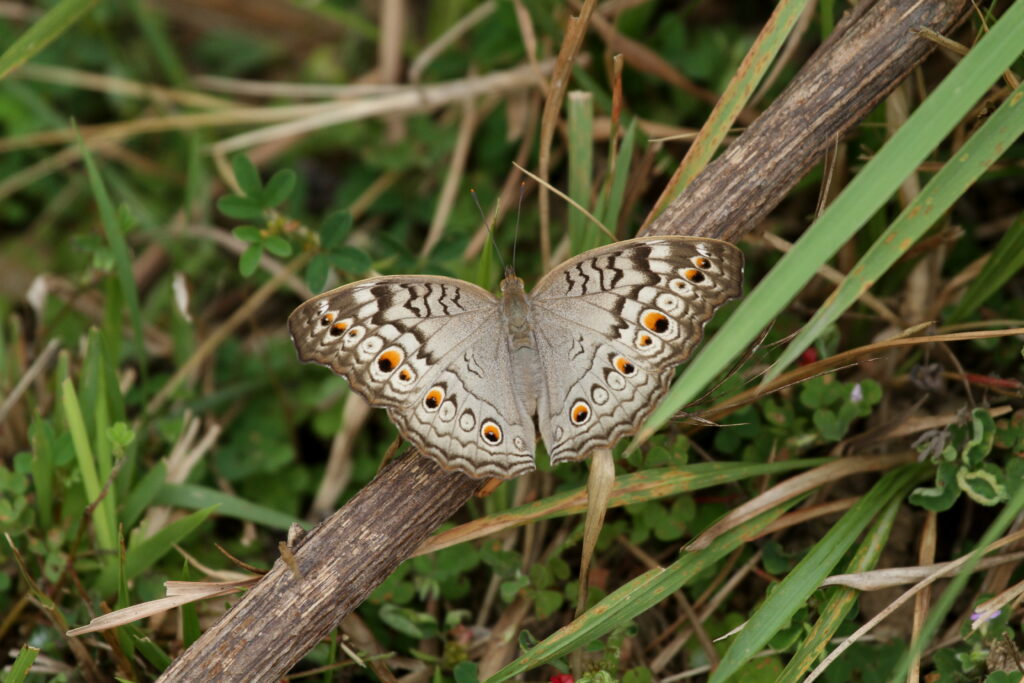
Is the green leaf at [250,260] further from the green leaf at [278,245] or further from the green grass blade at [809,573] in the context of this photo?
the green grass blade at [809,573]

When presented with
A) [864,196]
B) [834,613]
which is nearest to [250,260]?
[864,196]

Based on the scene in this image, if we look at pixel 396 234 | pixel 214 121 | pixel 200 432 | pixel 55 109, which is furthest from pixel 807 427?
pixel 55 109

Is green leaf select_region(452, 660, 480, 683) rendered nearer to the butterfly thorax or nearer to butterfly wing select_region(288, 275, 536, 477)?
butterfly wing select_region(288, 275, 536, 477)

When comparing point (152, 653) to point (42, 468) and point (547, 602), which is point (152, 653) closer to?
point (42, 468)

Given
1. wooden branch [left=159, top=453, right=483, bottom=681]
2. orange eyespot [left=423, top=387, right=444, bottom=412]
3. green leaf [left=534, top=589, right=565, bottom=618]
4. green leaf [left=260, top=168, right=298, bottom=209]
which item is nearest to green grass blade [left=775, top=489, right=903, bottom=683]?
green leaf [left=534, top=589, right=565, bottom=618]

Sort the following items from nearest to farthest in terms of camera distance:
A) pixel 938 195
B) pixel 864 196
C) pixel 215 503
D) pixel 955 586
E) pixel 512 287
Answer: pixel 955 586, pixel 864 196, pixel 938 195, pixel 512 287, pixel 215 503

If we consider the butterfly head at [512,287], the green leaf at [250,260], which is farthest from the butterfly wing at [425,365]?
the green leaf at [250,260]
